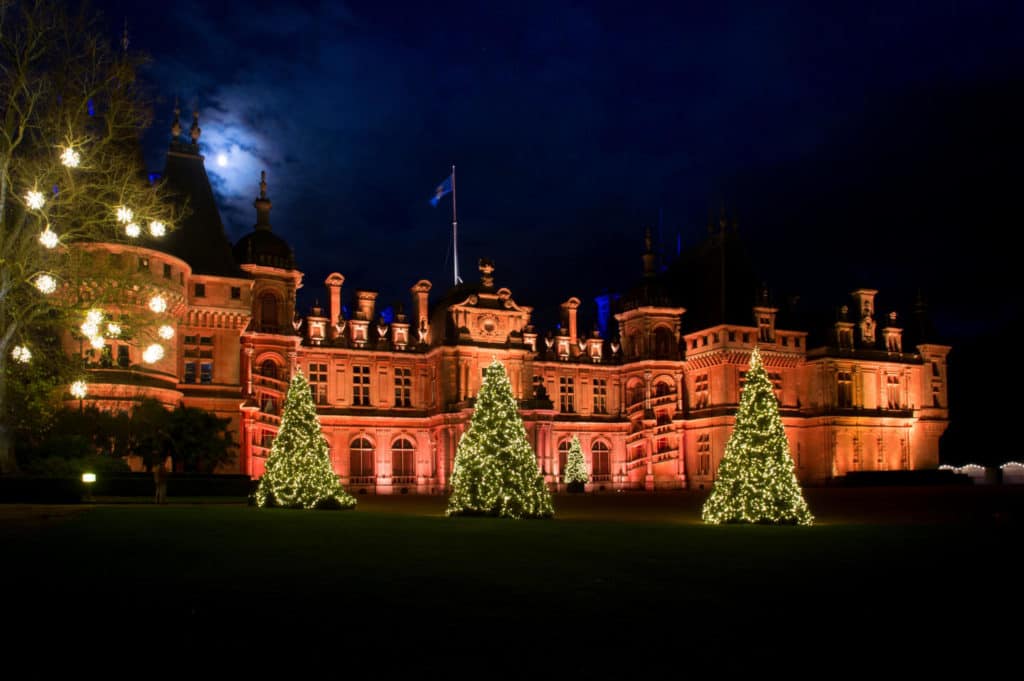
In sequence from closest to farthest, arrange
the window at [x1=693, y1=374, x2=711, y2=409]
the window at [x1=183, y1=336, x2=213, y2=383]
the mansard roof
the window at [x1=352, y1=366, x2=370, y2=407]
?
the window at [x1=183, y1=336, x2=213, y2=383], the mansard roof, the window at [x1=352, y1=366, x2=370, y2=407], the window at [x1=693, y1=374, x2=711, y2=409]

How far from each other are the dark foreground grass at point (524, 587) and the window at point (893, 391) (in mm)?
51552

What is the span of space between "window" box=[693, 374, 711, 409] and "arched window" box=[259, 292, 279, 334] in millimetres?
27643

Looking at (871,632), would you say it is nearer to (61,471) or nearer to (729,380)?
(61,471)

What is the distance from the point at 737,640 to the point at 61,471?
25.3m

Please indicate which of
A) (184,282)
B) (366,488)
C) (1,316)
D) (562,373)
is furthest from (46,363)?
(562,373)

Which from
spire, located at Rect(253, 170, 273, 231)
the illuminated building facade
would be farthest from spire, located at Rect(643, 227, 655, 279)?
spire, located at Rect(253, 170, 273, 231)

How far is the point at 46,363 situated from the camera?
86.9ft

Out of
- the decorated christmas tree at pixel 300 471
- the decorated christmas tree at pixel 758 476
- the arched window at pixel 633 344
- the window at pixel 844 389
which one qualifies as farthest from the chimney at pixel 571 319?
the decorated christmas tree at pixel 758 476

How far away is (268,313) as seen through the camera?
49.3 m

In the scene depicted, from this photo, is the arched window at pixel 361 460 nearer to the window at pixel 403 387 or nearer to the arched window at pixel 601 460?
the window at pixel 403 387

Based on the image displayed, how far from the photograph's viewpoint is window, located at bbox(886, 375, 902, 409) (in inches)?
2544

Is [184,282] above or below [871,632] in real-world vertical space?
above

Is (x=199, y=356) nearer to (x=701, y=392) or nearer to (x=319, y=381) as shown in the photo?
(x=319, y=381)

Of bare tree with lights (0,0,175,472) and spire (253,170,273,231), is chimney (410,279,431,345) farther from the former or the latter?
bare tree with lights (0,0,175,472)
